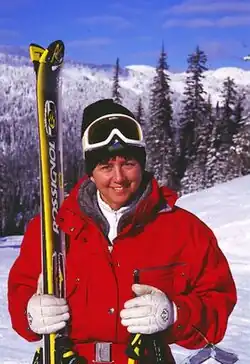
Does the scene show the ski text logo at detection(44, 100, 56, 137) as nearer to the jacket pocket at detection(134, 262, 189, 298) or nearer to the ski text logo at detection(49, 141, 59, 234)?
the ski text logo at detection(49, 141, 59, 234)

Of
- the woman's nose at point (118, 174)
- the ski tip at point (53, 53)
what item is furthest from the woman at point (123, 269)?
the ski tip at point (53, 53)

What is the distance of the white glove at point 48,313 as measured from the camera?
264cm

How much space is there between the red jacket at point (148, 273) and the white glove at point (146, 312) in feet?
0.23

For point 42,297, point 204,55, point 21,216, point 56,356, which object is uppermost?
point 204,55

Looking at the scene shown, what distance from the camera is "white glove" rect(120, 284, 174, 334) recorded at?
2.58 metres

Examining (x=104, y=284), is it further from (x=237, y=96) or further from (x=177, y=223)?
(x=237, y=96)

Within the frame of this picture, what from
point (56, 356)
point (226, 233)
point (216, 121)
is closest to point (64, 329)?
point (56, 356)

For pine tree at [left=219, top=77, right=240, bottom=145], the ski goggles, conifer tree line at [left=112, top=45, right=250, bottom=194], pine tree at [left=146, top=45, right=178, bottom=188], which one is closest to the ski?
the ski goggles

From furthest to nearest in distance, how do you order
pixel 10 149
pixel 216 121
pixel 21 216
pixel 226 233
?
pixel 10 149 → pixel 21 216 → pixel 216 121 → pixel 226 233

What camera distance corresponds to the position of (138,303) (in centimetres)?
258

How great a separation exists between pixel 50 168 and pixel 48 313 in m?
0.74

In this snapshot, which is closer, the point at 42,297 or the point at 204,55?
the point at 42,297

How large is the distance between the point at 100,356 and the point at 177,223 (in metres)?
0.67

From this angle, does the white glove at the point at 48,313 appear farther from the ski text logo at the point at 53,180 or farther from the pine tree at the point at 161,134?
the pine tree at the point at 161,134
